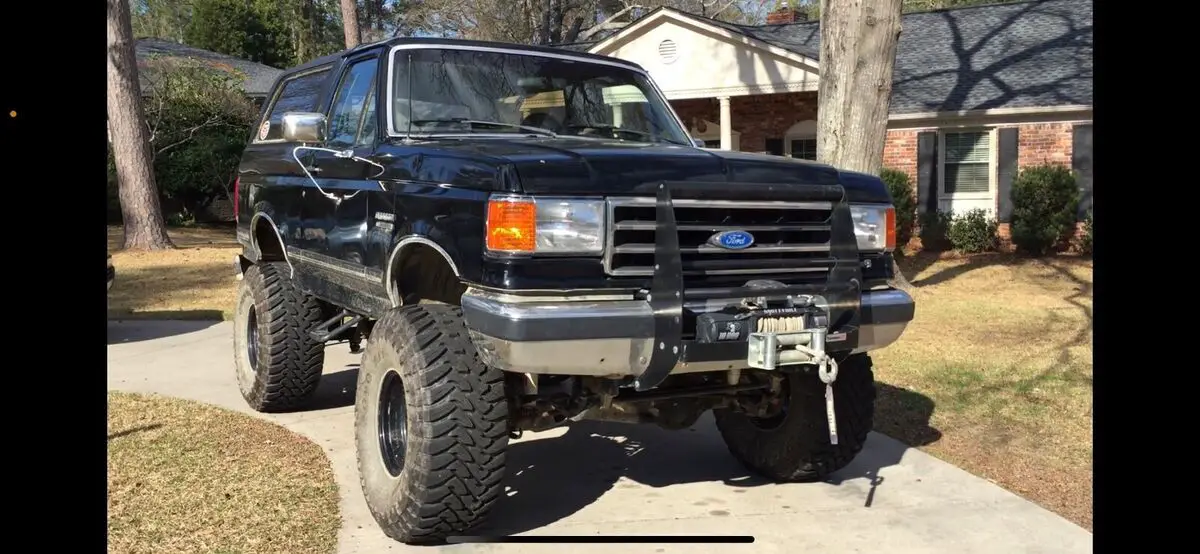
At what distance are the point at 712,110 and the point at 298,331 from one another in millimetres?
16571

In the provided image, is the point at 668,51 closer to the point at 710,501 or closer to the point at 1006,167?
the point at 1006,167

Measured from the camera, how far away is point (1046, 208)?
55.9ft

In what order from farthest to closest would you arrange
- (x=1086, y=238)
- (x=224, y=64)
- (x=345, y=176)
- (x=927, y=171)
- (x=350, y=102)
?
(x=224, y=64), (x=927, y=171), (x=1086, y=238), (x=350, y=102), (x=345, y=176)

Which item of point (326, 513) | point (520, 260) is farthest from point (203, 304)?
point (520, 260)

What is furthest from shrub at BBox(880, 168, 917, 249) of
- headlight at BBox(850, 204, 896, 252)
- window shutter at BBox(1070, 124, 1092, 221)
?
headlight at BBox(850, 204, 896, 252)

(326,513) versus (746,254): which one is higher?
(746,254)

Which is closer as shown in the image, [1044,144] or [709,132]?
[1044,144]

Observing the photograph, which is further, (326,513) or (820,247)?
(326,513)

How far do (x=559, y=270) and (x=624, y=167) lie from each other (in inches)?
18.9

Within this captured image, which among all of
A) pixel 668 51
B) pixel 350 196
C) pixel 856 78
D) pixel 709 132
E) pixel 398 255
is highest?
pixel 668 51

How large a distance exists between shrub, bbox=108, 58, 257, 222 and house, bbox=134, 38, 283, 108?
1.41m

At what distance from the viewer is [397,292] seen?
4.72 m

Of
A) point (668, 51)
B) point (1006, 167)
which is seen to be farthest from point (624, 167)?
point (668, 51)

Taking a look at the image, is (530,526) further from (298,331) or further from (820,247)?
(298,331)
